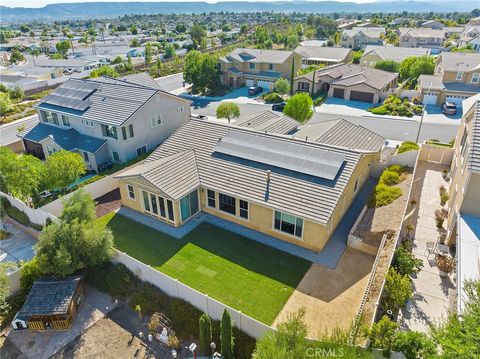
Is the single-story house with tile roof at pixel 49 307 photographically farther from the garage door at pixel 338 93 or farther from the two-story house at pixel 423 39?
the two-story house at pixel 423 39

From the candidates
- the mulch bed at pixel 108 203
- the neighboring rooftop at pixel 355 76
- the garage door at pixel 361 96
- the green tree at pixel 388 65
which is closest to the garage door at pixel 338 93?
the neighboring rooftop at pixel 355 76

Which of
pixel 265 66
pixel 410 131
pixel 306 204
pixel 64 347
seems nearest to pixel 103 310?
pixel 64 347

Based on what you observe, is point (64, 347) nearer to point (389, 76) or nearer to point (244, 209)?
point (244, 209)

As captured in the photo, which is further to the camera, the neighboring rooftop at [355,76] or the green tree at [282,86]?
the green tree at [282,86]

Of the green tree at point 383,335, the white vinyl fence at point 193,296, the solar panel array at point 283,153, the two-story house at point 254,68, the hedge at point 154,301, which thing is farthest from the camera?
the two-story house at point 254,68

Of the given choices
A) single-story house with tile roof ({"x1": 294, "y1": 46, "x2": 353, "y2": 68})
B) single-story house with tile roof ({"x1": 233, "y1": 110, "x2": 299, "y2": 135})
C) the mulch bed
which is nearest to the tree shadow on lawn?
the mulch bed

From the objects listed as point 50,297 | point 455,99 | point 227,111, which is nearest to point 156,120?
point 227,111
